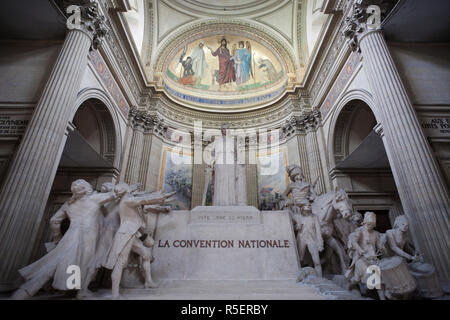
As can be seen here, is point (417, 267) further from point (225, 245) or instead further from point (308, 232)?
point (225, 245)

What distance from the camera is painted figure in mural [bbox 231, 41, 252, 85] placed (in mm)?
14359

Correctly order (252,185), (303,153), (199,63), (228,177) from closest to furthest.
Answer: (228,177) → (303,153) → (252,185) → (199,63)

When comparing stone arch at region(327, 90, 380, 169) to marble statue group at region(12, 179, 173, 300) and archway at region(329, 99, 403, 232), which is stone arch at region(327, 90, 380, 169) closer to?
archway at region(329, 99, 403, 232)

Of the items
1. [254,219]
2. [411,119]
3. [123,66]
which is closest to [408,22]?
[411,119]

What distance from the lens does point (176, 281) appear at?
3787mm

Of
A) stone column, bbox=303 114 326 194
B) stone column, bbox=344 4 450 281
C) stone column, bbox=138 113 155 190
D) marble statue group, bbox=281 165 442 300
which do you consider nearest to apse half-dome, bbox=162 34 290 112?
stone column, bbox=138 113 155 190

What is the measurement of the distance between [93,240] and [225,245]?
6.93 feet

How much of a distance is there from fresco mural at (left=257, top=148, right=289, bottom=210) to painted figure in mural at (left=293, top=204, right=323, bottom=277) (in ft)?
23.4

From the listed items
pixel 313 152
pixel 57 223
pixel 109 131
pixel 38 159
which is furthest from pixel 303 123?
pixel 57 223

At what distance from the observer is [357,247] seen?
10.7 ft

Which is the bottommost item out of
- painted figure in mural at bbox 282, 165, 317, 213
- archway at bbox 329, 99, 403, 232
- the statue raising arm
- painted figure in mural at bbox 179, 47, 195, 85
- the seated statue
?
the seated statue

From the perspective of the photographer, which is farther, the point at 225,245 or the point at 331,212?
the point at 331,212

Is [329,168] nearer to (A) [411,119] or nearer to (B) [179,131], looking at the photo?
(A) [411,119]

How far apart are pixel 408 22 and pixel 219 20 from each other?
411 inches
